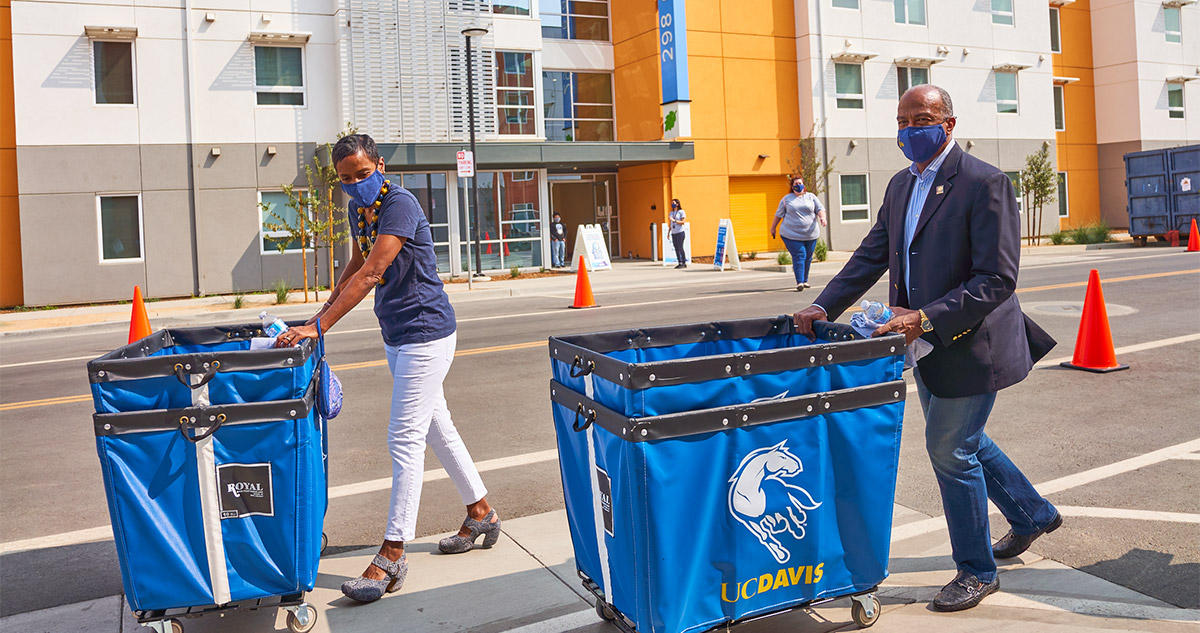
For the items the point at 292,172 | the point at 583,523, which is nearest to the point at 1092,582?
the point at 583,523

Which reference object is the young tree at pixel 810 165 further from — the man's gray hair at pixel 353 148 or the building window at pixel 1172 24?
the man's gray hair at pixel 353 148

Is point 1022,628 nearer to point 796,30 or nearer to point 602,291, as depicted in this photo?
point 602,291

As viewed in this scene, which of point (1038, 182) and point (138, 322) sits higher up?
point (1038, 182)

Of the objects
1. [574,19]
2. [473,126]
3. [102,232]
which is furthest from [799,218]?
[574,19]

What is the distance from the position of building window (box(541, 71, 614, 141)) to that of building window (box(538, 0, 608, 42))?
1.28 meters

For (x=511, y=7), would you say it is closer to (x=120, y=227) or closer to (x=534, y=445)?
(x=120, y=227)

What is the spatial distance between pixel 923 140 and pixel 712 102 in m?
28.1

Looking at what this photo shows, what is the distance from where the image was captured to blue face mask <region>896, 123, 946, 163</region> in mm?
3785

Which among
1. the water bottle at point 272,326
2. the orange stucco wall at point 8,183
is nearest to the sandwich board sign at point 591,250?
the orange stucco wall at point 8,183

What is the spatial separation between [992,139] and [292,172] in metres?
25.5

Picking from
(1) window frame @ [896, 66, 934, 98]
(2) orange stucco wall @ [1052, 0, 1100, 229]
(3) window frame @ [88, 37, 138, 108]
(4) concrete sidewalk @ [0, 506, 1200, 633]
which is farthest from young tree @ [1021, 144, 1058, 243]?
(4) concrete sidewalk @ [0, 506, 1200, 633]

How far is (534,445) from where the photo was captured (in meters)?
6.89

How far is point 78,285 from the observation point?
22.4 m

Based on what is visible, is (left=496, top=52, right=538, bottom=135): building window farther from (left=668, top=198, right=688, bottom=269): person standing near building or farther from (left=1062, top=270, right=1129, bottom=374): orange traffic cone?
(left=1062, top=270, right=1129, bottom=374): orange traffic cone
